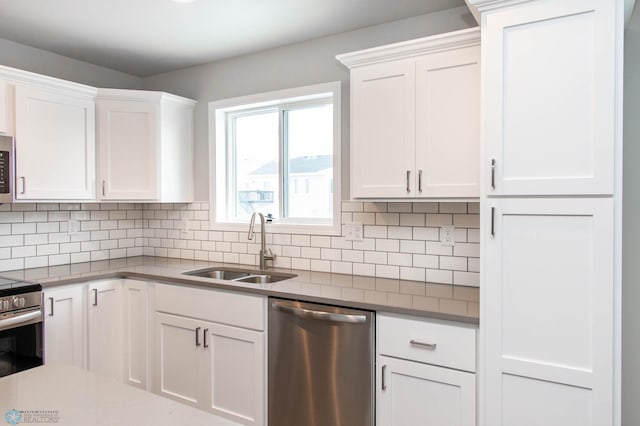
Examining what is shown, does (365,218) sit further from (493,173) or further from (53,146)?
(53,146)

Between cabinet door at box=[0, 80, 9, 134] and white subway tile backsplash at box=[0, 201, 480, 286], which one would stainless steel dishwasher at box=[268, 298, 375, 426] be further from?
cabinet door at box=[0, 80, 9, 134]

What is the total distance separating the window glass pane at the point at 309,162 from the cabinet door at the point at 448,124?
0.89 meters

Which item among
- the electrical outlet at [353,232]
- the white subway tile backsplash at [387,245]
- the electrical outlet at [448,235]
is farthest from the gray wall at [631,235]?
the electrical outlet at [353,232]

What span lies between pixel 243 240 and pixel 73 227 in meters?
1.31

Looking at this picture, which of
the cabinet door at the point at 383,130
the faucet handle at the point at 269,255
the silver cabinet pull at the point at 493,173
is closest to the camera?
the silver cabinet pull at the point at 493,173

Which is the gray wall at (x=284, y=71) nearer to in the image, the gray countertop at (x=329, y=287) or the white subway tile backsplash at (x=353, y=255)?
the white subway tile backsplash at (x=353, y=255)

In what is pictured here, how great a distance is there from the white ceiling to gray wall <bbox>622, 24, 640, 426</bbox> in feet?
3.02

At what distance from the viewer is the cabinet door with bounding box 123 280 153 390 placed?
2881 millimetres

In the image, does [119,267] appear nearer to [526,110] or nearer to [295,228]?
[295,228]

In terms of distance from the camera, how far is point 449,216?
244 centimetres

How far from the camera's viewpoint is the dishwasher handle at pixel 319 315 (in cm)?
206

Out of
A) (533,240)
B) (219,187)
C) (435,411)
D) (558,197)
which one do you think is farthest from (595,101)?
(219,187)

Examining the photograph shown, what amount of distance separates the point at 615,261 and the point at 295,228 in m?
1.91

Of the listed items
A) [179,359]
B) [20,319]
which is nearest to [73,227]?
[20,319]
